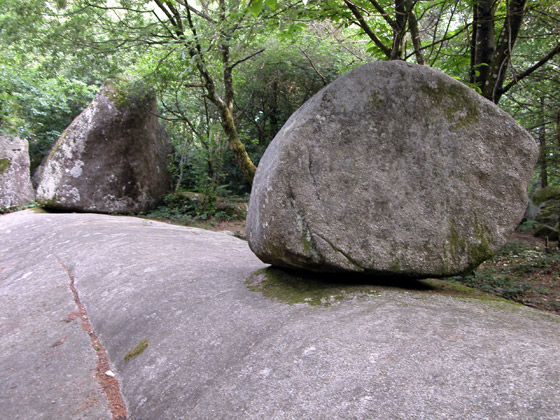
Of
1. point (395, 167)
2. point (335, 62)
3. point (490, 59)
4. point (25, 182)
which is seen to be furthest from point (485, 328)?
point (25, 182)

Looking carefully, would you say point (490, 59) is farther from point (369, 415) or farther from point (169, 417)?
point (169, 417)

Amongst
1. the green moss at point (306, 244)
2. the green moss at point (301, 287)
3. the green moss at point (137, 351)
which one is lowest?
the green moss at point (137, 351)

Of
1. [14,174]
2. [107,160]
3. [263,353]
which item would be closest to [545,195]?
[263,353]

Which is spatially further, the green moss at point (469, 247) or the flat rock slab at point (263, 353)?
the green moss at point (469, 247)

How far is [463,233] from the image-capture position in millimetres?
3105

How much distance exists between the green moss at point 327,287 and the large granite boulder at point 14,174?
967 centimetres

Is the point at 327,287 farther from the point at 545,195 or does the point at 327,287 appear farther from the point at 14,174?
the point at 14,174

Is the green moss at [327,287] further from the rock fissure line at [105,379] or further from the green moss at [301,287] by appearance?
the rock fissure line at [105,379]

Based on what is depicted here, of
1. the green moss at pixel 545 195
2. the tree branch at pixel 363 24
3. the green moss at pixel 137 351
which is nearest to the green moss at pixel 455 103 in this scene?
the tree branch at pixel 363 24

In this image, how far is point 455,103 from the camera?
318 cm

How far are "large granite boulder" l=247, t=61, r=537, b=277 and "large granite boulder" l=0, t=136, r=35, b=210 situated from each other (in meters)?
9.98

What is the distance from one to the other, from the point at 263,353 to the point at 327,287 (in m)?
0.99

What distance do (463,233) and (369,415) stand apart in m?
1.94

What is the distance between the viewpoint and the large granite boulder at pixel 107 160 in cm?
885
